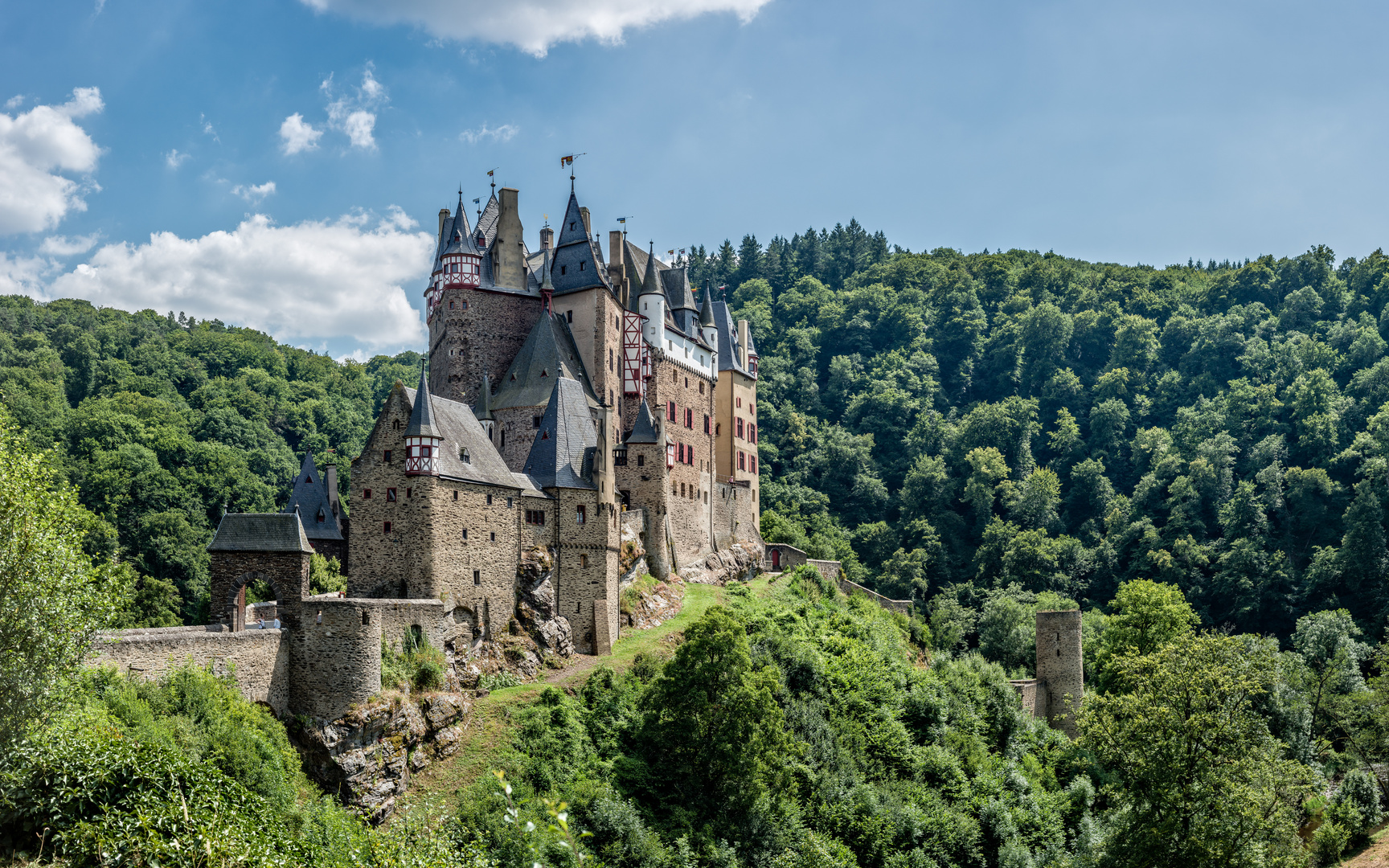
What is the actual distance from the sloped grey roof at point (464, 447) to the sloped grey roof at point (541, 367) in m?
5.96

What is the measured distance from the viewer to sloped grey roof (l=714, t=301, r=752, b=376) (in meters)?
75.2

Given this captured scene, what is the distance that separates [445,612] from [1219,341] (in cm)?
9676

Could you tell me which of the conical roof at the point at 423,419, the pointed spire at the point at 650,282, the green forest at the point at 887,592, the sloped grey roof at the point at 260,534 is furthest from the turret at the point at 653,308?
the sloped grey roof at the point at 260,534

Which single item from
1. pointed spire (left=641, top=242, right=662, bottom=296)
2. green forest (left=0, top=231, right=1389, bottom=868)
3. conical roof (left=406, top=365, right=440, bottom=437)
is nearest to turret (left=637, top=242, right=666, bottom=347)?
pointed spire (left=641, top=242, right=662, bottom=296)

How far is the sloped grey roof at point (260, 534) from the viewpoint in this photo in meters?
41.2

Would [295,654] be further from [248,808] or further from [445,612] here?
[248,808]

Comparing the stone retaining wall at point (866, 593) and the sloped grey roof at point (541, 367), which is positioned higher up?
the sloped grey roof at point (541, 367)

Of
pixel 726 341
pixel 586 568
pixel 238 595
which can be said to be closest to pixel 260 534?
pixel 238 595

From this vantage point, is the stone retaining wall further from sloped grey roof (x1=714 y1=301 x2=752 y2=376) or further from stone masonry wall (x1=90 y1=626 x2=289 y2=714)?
stone masonry wall (x1=90 y1=626 x2=289 y2=714)

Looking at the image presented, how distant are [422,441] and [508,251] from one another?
20257 millimetres

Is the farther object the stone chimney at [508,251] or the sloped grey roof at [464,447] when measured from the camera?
the stone chimney at [508,251]

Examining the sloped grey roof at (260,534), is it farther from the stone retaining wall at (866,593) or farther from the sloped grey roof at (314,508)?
the stone retaining wall at (866,593)

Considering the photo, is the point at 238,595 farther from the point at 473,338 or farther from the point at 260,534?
the point at 473,338

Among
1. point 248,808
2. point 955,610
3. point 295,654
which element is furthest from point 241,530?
point 955,610
